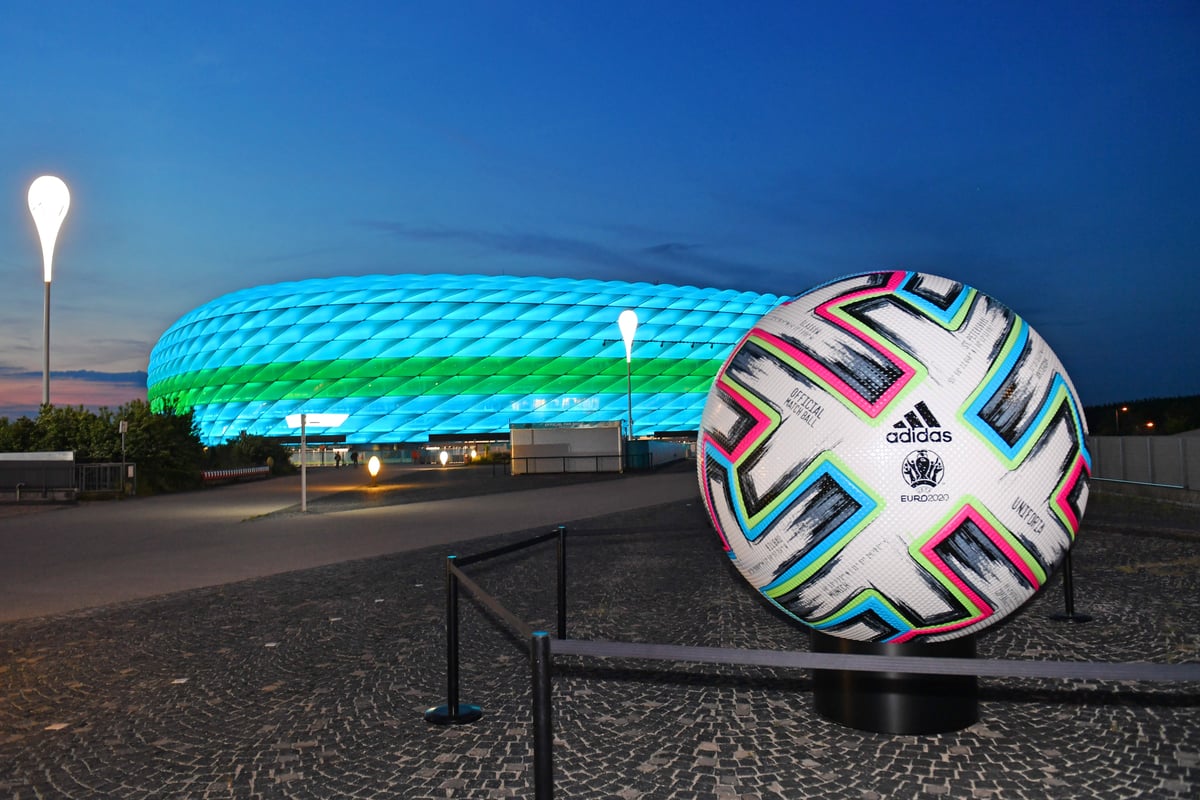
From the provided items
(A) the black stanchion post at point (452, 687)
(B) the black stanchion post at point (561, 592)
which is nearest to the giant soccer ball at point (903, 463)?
(A) the black stanchion post at point (452, 687)

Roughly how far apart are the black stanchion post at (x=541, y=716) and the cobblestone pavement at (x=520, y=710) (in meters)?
1.07

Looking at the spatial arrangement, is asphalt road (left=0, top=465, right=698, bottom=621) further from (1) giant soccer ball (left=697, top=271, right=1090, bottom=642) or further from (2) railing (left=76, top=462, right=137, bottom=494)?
(1) giant soccer ball (left=697, top=271, right=1090, bottom=642)

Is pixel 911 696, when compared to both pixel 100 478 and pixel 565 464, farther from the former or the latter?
pixel 565 464

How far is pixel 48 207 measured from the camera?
64.9 ft

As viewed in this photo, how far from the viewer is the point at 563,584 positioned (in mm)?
6324

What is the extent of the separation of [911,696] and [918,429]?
4.87ft

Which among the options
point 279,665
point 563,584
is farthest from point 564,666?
point 279,665

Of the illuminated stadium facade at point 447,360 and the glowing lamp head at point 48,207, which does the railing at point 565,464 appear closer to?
the glowing lamp head at point 48,207

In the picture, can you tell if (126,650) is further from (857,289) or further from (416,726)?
(857,289)

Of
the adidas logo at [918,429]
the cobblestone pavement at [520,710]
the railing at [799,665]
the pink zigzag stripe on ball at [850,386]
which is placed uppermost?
the pink zigzag stripe on ball at [850,386]

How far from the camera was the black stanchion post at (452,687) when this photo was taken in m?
4.59

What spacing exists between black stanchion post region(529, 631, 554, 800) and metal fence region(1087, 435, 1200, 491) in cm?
1593

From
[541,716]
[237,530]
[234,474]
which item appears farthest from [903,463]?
[234,474]

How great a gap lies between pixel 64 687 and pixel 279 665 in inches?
49.6
